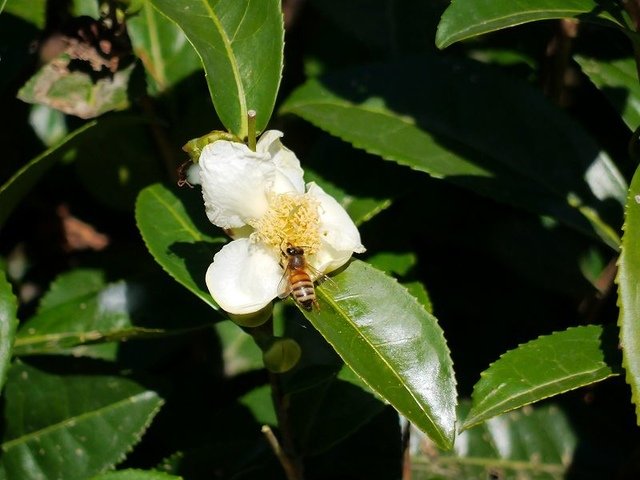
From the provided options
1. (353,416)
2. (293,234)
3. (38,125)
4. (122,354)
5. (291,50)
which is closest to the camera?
(293,234)

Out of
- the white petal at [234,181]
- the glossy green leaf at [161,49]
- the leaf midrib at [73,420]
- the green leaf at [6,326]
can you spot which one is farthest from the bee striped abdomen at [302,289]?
the glossy green leaf at [161,49]

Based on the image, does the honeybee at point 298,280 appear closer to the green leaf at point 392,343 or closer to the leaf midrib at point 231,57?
the green leaf at point 392,343

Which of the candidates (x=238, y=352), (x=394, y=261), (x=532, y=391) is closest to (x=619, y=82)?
(x=394, y=261)

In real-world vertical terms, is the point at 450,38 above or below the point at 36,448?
above

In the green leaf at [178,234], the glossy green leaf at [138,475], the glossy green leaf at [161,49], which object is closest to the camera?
the glossy green leaf at [138,475]

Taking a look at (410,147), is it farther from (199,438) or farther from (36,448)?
(36,448)

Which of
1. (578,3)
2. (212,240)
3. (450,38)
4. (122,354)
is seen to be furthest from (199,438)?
(578,3)
